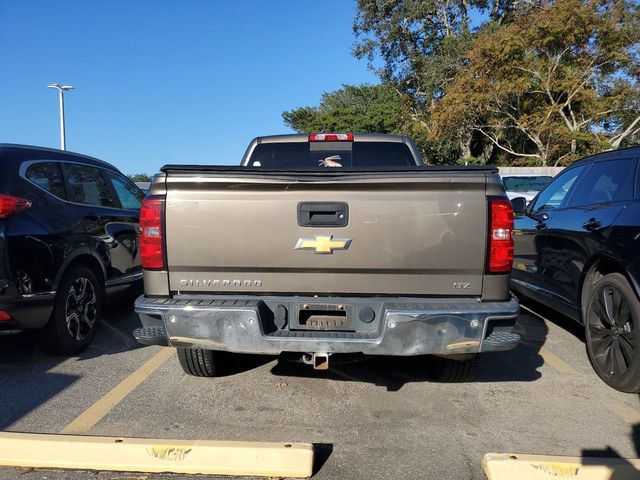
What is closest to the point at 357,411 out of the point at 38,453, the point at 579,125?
the point at 38,453

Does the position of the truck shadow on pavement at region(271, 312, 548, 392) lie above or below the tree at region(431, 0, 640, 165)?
below

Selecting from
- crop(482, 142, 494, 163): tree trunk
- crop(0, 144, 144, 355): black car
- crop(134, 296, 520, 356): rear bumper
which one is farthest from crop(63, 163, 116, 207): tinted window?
crop(482, 142, 494, 163): tree trunk

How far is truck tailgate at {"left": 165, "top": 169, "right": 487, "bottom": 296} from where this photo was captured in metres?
2.98

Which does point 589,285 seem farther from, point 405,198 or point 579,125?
point 579,125

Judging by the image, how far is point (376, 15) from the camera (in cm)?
3241

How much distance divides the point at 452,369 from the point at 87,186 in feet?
13.1

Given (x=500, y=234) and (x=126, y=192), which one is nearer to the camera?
(x=500, y=234)

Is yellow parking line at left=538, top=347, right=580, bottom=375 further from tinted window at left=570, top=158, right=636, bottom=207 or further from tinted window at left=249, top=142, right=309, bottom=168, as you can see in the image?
tinted window at left=249, top=142, right=309, bottom=168

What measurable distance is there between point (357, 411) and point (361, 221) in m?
1.39

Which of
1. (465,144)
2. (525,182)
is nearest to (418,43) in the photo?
(465,144)

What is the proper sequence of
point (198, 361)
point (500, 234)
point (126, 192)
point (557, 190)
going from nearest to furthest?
point (500, 234) < point (198, 361) < point (557, 190) < point (126, 192)

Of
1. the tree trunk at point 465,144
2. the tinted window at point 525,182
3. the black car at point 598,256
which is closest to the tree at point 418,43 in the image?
the tree trunk at point 465,144

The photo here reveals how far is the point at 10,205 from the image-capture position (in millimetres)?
3842

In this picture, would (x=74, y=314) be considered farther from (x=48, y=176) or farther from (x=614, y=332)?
(x=614, y=332)
